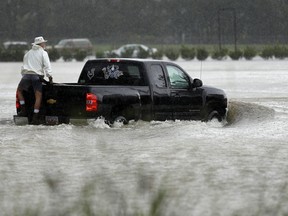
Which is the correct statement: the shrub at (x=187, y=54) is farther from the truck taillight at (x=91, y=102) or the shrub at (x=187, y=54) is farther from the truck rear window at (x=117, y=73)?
the truck taillight at (x=91, y=102)

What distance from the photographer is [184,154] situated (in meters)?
12.9

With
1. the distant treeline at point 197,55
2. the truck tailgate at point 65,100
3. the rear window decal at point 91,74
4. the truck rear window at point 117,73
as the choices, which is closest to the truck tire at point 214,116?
the truck rear window at point 117,73

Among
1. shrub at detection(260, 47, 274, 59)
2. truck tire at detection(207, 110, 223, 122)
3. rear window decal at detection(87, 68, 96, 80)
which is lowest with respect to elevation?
shrub at detection(260, 47, 274, 59)

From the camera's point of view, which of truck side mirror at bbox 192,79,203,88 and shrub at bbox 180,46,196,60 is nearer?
truck side mirror at bbox 192,79,203,88

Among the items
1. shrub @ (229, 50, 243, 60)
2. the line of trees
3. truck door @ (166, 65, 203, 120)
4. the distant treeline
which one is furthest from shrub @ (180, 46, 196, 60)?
truck door @ (166, 65, 203, 120)

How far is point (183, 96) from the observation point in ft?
60.8

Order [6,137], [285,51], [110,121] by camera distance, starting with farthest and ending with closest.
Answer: [285,51] → [110,121] → [6,137]

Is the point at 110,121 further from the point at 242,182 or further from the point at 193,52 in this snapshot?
the point at 193,52

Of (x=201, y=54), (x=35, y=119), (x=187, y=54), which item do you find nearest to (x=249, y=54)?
(x=201, y=54)

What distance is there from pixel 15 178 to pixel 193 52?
189 feet

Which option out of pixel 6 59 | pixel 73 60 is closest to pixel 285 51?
pixel 73 60

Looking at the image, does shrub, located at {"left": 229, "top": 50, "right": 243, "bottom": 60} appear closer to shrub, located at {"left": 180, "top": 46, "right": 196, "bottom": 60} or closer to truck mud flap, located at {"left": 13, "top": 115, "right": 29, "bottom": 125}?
shrub, located at {"left": 180, "top": 46, "right": 196, "bottom": 60}

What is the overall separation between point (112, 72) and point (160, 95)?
3.35ft

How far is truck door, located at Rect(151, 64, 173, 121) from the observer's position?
17812 millimetres
